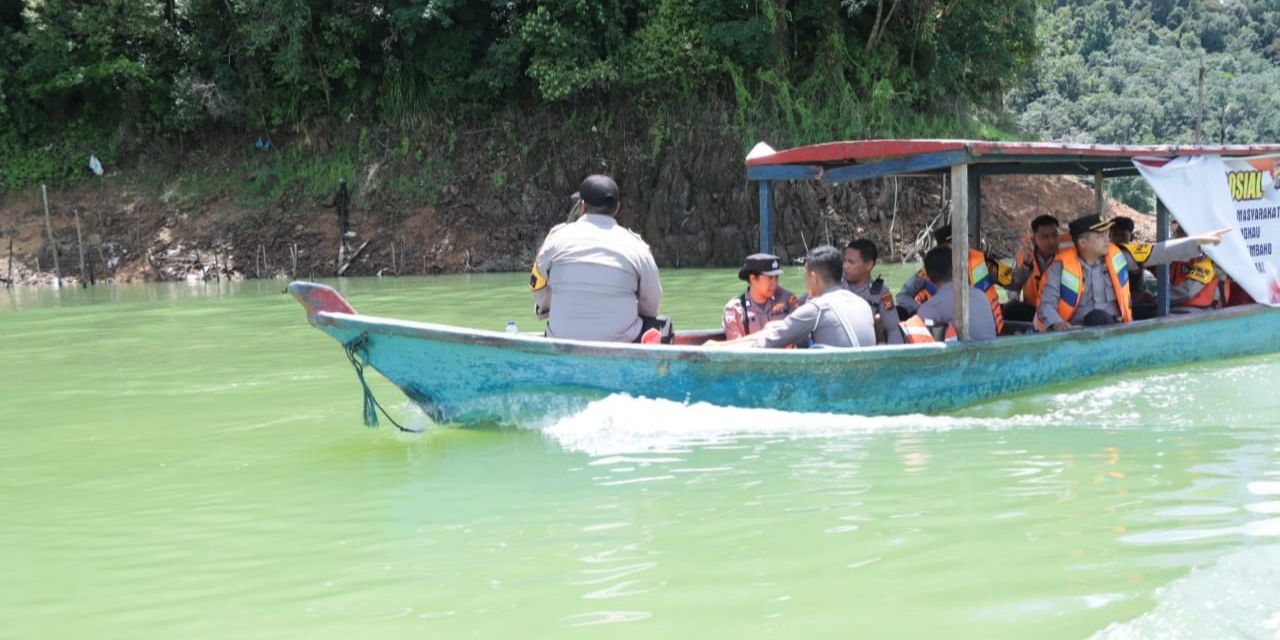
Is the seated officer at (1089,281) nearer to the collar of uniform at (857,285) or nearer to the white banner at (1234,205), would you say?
the white banner at (1234,205)

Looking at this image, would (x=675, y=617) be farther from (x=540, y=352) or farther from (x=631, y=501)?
(x=540, y=352)

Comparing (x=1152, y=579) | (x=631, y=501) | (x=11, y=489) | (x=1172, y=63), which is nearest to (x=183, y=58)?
(x=11, y=489)

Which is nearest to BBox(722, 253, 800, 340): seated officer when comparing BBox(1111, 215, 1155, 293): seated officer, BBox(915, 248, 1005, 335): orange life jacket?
BBox(915, 248, 1005, 335): orange life jacket

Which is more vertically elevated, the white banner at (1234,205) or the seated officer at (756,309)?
the white banner at (1234,205)

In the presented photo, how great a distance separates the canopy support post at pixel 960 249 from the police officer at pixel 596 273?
77.7 inches

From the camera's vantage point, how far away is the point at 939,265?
7.52 m

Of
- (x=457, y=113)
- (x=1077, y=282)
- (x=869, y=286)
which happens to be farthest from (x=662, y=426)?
(x=457, y=113)

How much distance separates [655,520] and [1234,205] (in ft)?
20.0

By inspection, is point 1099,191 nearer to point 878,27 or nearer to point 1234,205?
point 1234,205

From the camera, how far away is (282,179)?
26859mm

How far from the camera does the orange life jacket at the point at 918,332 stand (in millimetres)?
7047

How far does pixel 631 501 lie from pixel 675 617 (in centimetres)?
139

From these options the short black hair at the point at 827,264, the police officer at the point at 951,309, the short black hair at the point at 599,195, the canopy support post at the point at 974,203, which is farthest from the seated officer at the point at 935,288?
the short black hair at the point at 599,195

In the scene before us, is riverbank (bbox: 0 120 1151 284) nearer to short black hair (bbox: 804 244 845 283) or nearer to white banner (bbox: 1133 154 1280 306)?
white banner (bbox: 1133 154 1280 306)
